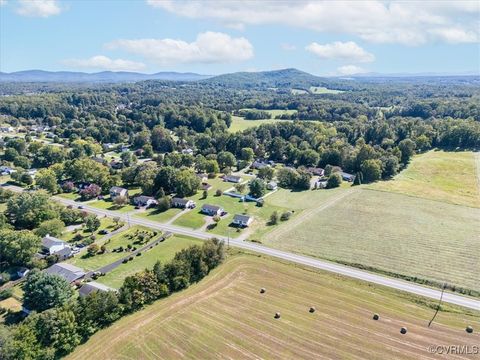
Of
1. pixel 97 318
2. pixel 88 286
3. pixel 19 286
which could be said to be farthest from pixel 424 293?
pixel 19 286

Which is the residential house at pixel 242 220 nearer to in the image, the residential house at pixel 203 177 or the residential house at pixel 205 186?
the residential house at pixel 205 186

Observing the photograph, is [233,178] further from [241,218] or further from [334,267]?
[334,267]

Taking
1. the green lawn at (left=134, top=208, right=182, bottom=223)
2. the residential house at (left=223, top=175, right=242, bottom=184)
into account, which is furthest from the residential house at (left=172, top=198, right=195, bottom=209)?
the residential house at (left=223, top=175, right=242, bottom=184)

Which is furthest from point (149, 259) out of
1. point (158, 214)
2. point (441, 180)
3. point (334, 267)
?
point (441, 180)

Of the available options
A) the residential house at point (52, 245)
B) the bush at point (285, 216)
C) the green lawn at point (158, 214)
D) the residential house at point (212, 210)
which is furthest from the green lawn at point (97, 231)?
the bush at point (285, 216)

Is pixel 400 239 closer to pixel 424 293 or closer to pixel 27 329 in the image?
pixel 424 293
